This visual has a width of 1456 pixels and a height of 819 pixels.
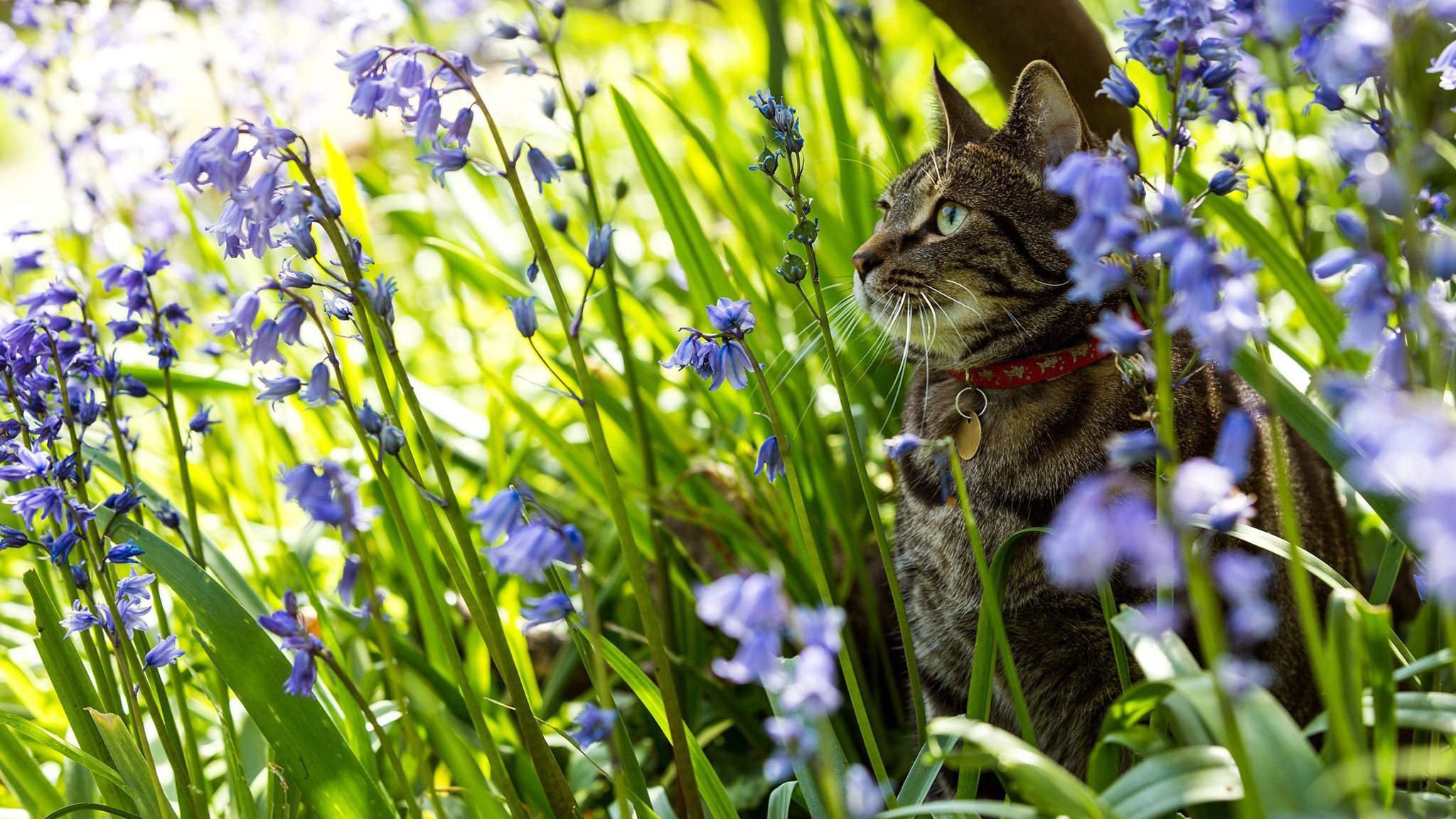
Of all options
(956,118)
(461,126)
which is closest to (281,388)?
(461,126)

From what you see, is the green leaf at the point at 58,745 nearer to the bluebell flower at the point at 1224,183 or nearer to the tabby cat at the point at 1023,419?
the tabby cat at the point at 1023,419

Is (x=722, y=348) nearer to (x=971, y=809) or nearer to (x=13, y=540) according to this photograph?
(x=971, y=809)

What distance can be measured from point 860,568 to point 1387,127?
1.34 metres

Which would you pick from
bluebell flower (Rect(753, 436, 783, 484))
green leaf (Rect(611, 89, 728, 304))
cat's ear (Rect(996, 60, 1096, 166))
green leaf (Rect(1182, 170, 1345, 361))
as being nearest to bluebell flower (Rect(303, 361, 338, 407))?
bluebell flower (Rect(753, 436, 783, 484))

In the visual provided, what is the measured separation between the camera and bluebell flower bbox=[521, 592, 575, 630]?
108 cm

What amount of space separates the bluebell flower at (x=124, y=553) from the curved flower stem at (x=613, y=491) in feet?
1.58

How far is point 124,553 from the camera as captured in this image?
139 cm

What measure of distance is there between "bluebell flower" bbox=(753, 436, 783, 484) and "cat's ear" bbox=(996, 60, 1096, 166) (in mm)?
733

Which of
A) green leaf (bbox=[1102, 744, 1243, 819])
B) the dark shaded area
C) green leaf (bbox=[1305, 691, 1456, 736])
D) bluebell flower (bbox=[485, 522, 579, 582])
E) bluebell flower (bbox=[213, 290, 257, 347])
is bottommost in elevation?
green leaf (bbox=[1305, 691, 1456, 736])

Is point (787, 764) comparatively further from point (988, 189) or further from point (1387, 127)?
point (988, 189)

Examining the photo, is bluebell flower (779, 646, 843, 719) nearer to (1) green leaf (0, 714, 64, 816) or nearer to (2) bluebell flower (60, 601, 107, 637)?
(2) bluebell flower (60, 601, 107, 637)

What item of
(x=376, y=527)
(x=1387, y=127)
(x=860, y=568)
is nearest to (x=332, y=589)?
(x=376, y=527)

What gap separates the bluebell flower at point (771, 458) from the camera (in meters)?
1.31

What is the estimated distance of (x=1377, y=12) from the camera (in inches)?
34.8
